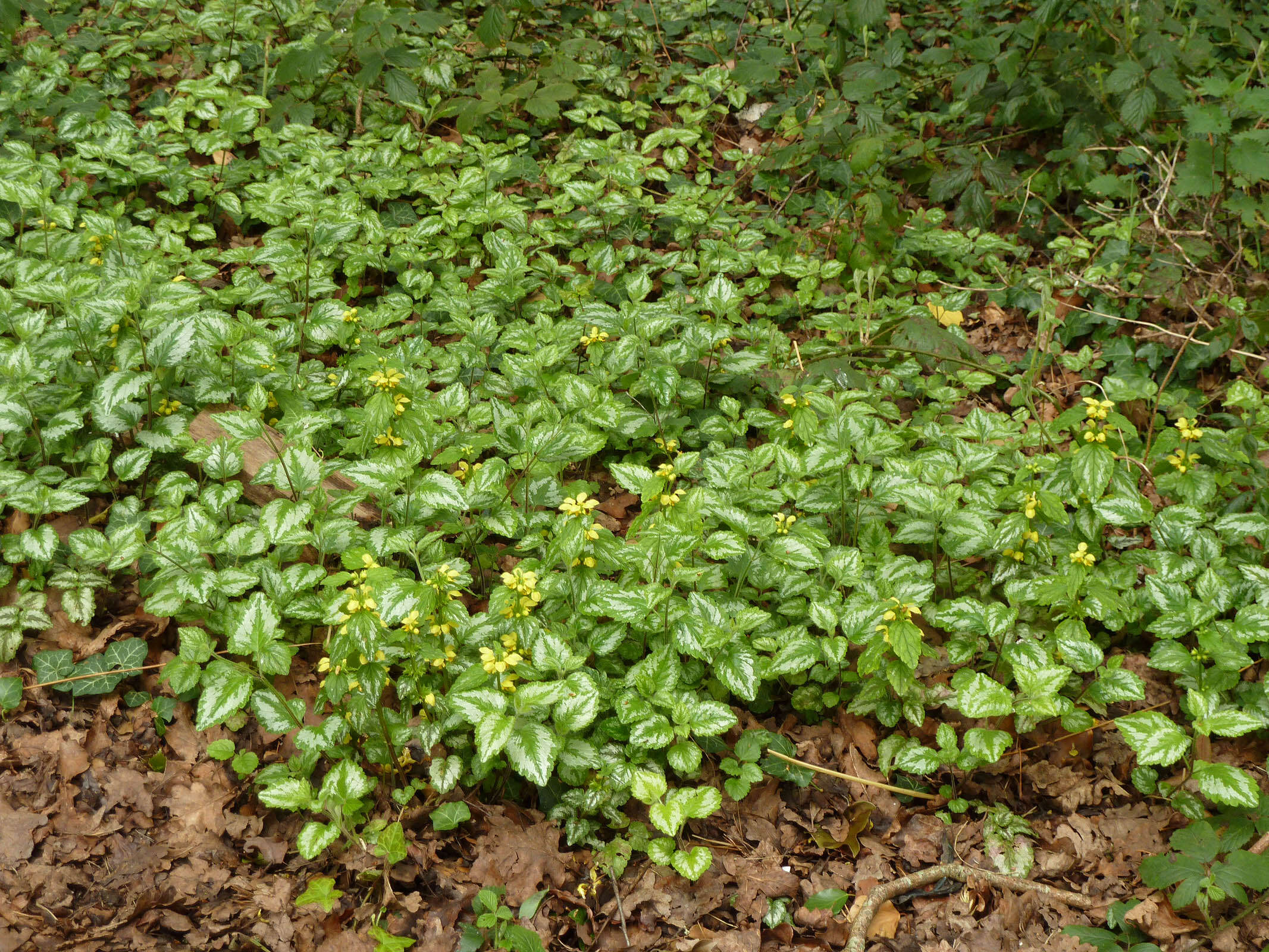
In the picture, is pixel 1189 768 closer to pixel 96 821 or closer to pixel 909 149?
pixel 96 821

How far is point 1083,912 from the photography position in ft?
7.48

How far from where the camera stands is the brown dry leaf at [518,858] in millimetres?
2338

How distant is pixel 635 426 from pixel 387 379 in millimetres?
1013

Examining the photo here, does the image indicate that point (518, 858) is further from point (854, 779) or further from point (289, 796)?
point (854, 779)

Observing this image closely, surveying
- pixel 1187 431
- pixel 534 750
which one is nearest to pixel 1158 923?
pixel 1187 431

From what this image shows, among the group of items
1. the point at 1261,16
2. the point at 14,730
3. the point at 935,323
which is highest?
the point at 1261,16

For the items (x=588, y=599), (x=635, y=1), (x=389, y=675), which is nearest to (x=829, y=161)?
(x=635, y=1)

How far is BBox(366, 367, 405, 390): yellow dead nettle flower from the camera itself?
272 cm

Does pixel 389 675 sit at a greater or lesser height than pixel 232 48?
lesser

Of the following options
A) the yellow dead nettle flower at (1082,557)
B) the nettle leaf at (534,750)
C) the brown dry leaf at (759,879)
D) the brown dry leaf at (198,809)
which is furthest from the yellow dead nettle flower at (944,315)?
the brown dry leaf at (198,809)

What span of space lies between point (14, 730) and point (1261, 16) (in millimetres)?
7250

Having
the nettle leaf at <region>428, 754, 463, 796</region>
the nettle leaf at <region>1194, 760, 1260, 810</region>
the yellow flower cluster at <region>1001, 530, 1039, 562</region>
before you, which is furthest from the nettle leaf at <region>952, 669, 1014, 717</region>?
the nettle leaf at <region>428, 754, 463, 796</region>

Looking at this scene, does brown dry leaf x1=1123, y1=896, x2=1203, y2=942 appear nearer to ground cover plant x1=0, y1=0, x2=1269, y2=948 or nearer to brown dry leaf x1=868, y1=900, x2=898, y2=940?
ground cover plant x1=0, y1=0, x2=1269, y2=948

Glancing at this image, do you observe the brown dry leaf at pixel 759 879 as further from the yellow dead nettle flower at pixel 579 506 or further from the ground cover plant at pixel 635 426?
the yellow dead nettle flower at pixel 579 506
